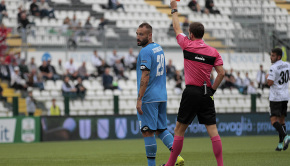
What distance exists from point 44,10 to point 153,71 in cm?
1869

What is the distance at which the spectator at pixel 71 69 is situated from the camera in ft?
75.3

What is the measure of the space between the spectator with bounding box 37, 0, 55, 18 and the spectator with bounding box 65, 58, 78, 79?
4.12 meters

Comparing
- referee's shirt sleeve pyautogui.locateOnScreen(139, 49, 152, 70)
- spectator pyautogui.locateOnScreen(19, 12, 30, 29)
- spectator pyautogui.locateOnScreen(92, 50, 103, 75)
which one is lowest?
spectator pyautogui.locateOnScreen(92, 50, 103, 75)

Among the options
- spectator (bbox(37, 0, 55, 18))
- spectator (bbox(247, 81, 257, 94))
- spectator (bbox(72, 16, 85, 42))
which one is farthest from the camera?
spectator (bbox(37, 0, 55, 18))

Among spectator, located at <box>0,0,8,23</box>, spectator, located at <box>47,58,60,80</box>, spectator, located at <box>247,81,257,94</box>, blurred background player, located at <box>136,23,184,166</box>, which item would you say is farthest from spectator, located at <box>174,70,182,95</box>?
blurred background player, located at <box>136,23,184,166</box>

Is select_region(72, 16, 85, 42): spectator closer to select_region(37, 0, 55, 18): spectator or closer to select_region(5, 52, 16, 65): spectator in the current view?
select_region(37, 0, 55, 18): spectator

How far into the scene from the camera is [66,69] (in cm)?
2348

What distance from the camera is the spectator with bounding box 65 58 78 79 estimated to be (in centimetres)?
2295

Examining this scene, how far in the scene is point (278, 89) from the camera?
45.0 ft

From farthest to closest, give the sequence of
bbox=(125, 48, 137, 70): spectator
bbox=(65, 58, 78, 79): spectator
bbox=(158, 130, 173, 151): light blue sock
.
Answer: bbox=(125, 48, 137, 70): spectator → bbox=(65, 58, 78, 79): spectator → bbox=(158, 130, 173, 151): light blue sock

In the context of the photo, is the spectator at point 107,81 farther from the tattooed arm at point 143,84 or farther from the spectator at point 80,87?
the tattooed arm at point 143,84

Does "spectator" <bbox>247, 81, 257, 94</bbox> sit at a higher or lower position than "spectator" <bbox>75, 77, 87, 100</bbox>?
lower

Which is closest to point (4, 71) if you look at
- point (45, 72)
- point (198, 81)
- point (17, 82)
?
point (17, 82)

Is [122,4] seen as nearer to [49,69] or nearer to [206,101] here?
[49,69]
